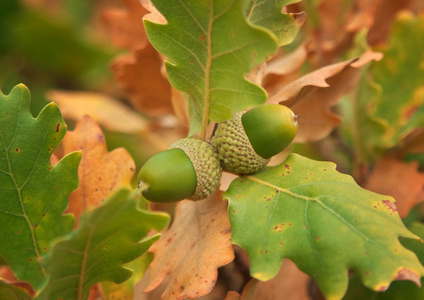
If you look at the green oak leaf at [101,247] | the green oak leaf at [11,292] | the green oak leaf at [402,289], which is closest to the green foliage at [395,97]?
the green oak leaf at [402,289]

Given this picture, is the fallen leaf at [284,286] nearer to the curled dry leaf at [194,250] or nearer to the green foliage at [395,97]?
the curled dry leaf at [194,250]

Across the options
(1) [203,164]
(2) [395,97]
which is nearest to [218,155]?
(1) [203,164]

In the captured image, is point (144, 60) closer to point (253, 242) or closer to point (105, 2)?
point (253, 242)

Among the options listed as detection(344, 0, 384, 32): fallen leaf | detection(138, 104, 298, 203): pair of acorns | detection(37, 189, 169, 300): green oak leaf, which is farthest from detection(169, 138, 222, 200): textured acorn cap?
detection(344, 0, 384, 32): fallen leaf

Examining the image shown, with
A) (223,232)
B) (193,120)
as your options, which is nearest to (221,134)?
(193,120)

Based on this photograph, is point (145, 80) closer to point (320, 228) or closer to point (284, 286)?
point (284, 286)
